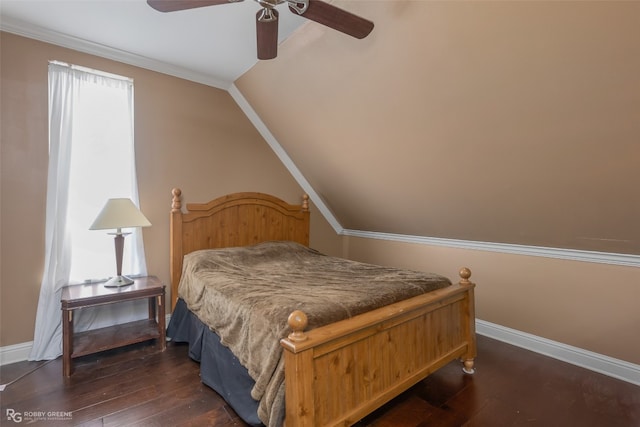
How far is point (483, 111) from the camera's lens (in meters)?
1.98

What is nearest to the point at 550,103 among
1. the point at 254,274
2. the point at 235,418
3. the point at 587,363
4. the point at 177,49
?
the point at 587,363

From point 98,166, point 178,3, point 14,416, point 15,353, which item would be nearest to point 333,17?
point 178,3

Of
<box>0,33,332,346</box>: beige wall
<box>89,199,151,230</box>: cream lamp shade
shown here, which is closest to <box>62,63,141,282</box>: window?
<box>0,33,332,346</box>: beige wall

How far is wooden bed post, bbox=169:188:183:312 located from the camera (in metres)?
2.93

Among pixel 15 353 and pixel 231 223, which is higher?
pixel 231 223

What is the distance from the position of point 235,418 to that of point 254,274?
1.04 m

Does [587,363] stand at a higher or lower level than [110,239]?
lower

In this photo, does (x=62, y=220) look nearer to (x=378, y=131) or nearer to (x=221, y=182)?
(x=221, y=182)

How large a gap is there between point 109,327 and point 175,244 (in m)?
0.86

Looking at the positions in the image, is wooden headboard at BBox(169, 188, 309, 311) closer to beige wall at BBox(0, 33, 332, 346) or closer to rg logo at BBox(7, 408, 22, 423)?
beige wall at BBox(0, 33, 332, 346)

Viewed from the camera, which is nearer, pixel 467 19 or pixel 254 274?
pixel 467 19

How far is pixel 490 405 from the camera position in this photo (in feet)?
6.24

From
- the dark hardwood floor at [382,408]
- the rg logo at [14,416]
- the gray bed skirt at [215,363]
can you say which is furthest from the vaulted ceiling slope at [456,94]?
the rg logo at [14,416]

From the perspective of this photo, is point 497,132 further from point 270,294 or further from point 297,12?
point 270,294
